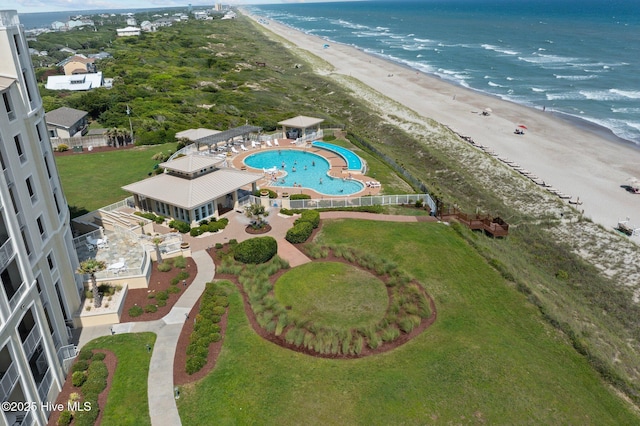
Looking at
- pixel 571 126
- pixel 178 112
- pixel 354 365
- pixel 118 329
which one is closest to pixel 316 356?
pixel 354 365

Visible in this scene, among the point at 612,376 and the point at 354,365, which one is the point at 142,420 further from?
the point at 612,376

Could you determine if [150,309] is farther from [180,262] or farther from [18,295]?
[18,295]

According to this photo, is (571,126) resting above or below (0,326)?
below

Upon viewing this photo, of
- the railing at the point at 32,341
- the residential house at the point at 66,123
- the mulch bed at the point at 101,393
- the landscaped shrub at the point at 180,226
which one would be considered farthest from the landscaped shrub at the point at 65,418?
the residential house at the point at 66,123

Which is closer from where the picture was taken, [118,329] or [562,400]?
[562,400]

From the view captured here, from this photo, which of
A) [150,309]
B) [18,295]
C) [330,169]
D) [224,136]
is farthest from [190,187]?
[18,295]

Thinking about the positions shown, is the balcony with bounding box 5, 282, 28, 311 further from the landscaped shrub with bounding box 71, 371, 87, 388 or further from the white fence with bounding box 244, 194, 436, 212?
the white fence with bounding box 244, 194, 436, 212

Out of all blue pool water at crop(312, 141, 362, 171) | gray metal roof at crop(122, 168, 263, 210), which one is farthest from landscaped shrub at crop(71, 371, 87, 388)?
blue pool water at crop(312, 141, 362, 171)
